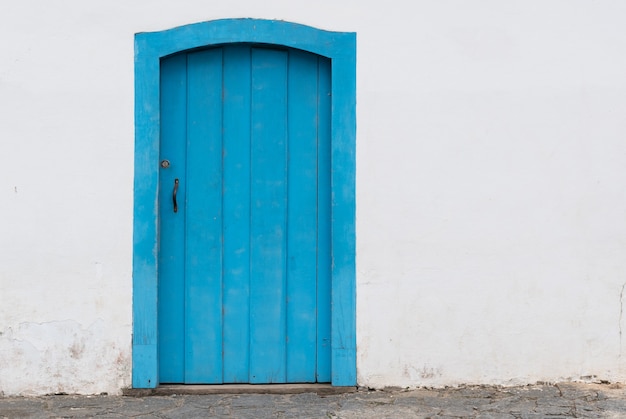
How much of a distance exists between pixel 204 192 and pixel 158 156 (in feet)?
1.12

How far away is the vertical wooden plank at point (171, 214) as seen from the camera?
217 inches

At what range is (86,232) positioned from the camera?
5.40 m

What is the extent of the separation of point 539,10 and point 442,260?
1560 millimetres

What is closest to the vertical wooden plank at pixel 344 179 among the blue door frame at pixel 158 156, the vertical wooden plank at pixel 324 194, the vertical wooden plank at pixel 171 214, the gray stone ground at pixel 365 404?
the blue door frame at pixel 158 156

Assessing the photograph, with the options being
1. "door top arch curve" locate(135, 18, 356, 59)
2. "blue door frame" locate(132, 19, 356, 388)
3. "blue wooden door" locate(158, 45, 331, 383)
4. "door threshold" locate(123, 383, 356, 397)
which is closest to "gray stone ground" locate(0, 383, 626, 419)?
"door threshold" locate(123, 383, 356, 397)

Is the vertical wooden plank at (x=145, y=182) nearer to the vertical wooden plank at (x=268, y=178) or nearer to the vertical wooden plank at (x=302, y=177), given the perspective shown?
the vertical wooden plank at (x=268, y=178)

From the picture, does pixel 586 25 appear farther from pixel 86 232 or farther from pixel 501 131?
pixel 86 232

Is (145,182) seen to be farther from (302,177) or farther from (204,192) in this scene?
(302,177)

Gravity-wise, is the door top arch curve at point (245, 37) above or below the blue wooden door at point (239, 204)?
above

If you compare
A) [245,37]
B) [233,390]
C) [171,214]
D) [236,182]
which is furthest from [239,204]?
[233,390]

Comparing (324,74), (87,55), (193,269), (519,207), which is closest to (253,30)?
(324,74)

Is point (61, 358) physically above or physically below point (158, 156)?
below

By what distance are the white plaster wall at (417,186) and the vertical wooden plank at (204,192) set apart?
1.14ft

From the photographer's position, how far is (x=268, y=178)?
5527 millimetres
